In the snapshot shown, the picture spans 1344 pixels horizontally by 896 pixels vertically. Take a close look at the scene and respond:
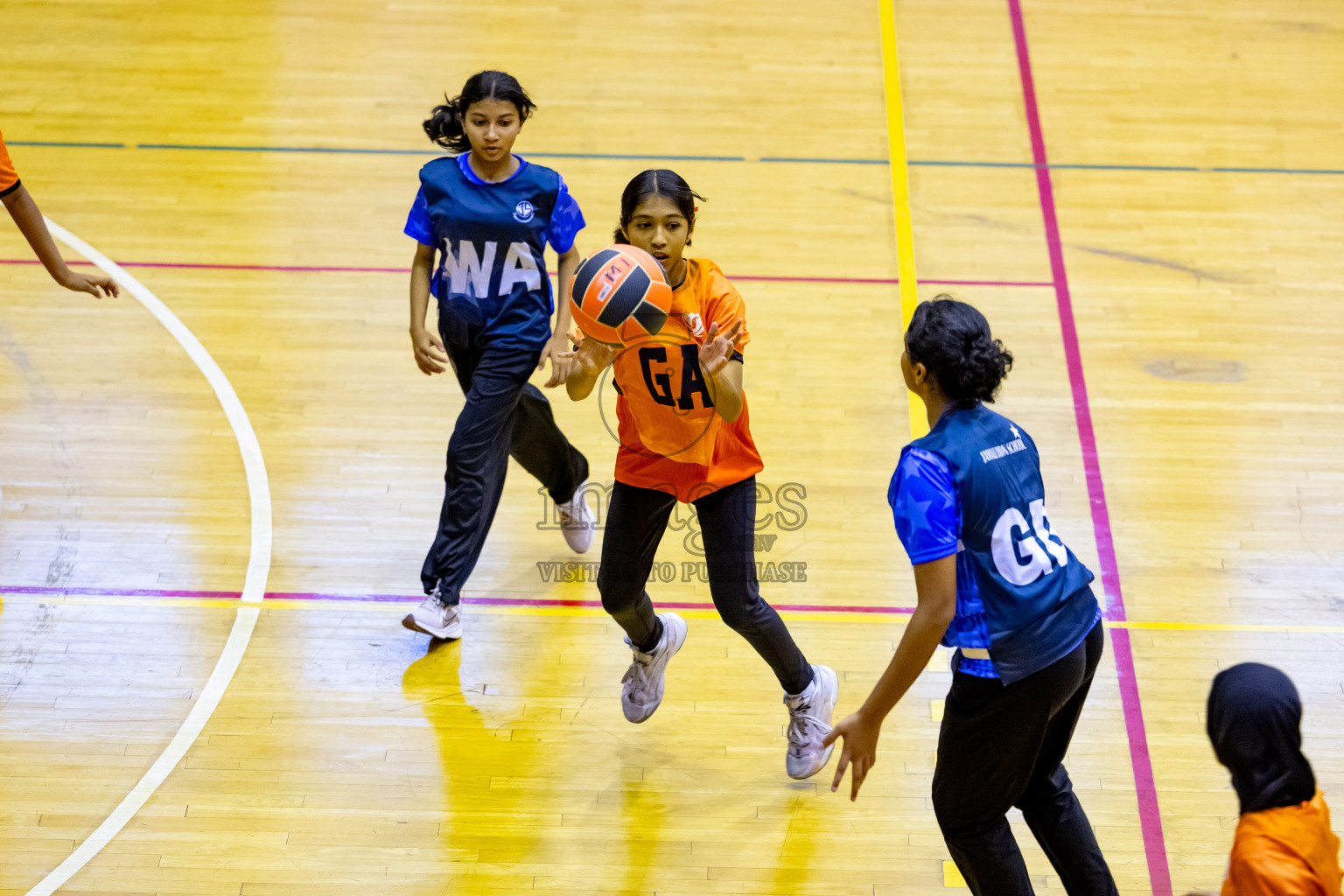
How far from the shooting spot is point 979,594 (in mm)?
2848

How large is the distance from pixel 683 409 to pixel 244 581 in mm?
2185

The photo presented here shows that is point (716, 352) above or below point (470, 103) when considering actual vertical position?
below

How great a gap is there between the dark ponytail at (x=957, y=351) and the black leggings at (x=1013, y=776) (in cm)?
67

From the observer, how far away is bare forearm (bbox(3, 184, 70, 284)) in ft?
14.4

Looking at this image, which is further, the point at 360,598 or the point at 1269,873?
the point at 360,598

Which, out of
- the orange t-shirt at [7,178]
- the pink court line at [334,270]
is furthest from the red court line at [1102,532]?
the orange t-shirt at [7,178]

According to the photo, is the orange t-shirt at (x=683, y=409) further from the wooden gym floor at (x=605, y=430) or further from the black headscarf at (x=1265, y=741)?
the black headscarf at (x=1265, y=741)

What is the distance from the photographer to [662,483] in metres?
3.60

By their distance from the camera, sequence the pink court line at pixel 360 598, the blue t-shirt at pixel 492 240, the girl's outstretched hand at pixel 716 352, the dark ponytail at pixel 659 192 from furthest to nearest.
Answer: the pink court line at pixel 360 598, the blue t-shirt at pixel 492 240, the dark ponytail at pixel 659 192, the girl's outstretched hand at pixel 716 352

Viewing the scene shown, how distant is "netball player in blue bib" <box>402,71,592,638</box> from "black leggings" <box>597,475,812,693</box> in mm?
796

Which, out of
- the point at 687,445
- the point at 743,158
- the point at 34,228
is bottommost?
the point at 687,445

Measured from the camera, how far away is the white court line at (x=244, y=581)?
12.4 feet

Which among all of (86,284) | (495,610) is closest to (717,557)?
(495,610)

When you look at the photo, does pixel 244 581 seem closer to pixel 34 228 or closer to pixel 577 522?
pixel 577 522
